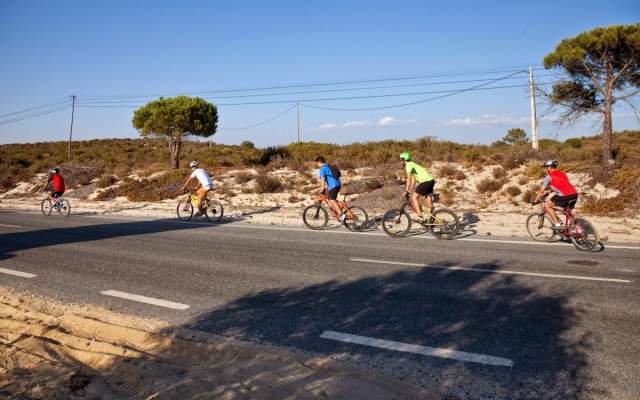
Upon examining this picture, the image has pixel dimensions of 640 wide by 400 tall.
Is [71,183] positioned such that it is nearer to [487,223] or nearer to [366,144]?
[366,144]

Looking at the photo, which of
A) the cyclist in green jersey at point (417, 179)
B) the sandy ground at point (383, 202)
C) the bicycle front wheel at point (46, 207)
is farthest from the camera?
the bicycle front wheel at point (46, 207)

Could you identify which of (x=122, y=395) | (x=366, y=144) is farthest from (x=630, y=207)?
(x=366, y=144)

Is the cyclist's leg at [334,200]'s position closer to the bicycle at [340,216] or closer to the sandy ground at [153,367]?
the bicycle at [340,216]

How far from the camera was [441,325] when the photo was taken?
5.17 m

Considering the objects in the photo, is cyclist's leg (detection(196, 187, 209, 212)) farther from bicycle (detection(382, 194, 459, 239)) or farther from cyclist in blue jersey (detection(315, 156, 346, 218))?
bicycle (detection(382, 194, 459, 239))

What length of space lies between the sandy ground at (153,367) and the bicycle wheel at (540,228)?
811 centimetres

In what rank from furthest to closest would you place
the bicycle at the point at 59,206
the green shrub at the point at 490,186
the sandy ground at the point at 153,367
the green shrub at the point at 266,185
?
the green shrub at the point at 266,185, the green shrub at the point at 490,186, the bicycle at the point at 59,206, the sandy ground at the point at 153,367

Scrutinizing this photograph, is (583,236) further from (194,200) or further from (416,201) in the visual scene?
(194,200)

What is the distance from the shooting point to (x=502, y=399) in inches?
140

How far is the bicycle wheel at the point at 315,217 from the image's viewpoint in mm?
13434

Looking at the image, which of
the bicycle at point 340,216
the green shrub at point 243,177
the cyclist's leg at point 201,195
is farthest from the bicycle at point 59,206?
the bicycle at point 340,216

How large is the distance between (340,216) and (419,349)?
27.6ft

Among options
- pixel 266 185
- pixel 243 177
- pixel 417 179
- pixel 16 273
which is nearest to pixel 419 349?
pixel 417 179

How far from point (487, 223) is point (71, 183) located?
27.4 m
